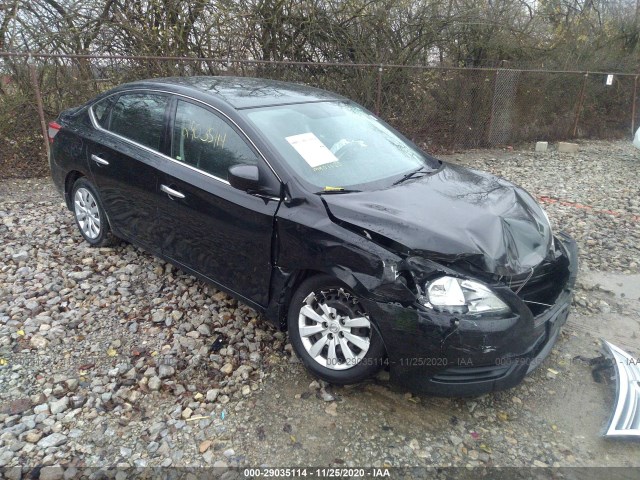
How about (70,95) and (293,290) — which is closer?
(293,290)

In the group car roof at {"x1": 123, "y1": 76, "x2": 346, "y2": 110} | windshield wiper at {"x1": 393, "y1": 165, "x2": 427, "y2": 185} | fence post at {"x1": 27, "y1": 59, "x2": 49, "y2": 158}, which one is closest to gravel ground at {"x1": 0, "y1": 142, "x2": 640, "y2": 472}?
windshield wiper at {"x1": 393, "y1": 165, "x2": 427, "y2": 185}

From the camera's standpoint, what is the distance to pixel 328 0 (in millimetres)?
9523

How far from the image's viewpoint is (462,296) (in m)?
2.58

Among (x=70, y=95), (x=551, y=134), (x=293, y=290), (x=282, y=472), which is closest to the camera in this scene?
(x=282, y=472)

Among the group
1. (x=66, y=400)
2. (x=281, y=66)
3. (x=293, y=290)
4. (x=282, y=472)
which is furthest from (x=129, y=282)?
(x=281, y=66)

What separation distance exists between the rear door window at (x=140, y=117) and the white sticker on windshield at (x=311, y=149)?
1.15 metres

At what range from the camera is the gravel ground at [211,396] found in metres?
2.58

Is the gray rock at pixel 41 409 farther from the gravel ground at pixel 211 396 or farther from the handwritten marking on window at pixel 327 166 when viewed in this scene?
the handwritten marking on window at pixel 327 166

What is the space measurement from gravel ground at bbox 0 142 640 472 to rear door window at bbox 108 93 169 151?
1173mm

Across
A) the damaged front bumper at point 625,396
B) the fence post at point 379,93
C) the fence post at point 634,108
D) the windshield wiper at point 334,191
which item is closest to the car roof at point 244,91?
the windshield wiper at point 334,191

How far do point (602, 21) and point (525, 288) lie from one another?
14298 millimetres

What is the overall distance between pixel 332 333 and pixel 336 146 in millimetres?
1358

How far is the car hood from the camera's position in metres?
2.65

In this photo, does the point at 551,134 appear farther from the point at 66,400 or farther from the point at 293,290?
the point at 66,400
